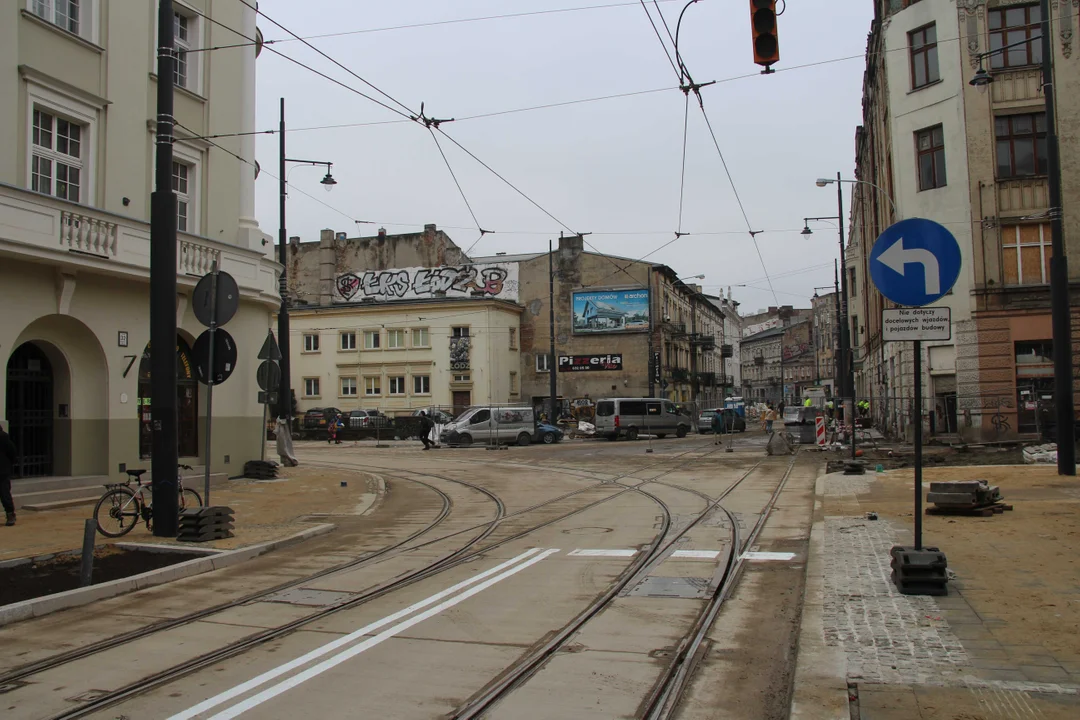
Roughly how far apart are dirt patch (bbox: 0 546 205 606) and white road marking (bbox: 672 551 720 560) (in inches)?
206

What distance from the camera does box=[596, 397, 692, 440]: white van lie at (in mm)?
43094

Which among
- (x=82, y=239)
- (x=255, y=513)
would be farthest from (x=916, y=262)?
(x=82, y=239)

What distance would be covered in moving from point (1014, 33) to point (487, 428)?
24.4 meters

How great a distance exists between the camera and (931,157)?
28656 millimetres

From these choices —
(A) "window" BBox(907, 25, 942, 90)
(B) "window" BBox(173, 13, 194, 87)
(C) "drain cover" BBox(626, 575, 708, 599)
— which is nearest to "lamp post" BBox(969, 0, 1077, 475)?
(C) "drain cover" BBox(626, 575, 708, 599)

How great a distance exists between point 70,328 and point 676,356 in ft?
172

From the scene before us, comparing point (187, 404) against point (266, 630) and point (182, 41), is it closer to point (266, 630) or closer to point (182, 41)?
point (182, 41)

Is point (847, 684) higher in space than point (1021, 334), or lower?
lower

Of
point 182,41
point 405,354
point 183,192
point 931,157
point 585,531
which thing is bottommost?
point 585,531

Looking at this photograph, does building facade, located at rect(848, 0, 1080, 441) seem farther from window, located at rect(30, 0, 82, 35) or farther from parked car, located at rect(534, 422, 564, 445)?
window, located at rect(30, 0, 82, 35)

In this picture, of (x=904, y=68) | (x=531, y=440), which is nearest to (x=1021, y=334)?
(x=904, y=68)

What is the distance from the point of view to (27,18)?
1458 centimetres

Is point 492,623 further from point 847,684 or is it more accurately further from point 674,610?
point 847,684

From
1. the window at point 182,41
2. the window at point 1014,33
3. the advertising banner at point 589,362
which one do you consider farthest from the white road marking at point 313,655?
the advertising banner at point 589,362
